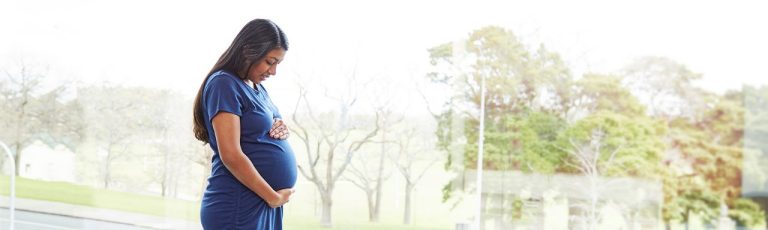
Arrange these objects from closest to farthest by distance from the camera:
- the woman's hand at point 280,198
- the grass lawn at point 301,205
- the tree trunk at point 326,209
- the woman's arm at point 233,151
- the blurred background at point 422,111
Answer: the woman's arm at point 233,151 < the woman's hand at point 280,198 < the blurred background at point 422,111 < the grass lawn at point 301,205 < the tree trunk at point 326,209

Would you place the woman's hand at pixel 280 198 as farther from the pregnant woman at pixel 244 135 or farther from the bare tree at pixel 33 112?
the bare tree at pixel 33 112

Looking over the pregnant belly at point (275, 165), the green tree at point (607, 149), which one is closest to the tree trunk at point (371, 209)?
the green tree at point (607, 149)

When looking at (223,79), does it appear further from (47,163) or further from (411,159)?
(47,163)

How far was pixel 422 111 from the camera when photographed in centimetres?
354

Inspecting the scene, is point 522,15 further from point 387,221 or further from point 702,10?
point 387,221

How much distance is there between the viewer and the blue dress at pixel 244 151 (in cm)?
190

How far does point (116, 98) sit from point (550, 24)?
1863mm

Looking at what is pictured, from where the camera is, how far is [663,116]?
3393 mm

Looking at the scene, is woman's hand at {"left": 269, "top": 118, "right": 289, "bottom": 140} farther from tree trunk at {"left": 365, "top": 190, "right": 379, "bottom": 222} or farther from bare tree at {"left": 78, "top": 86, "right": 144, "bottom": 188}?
bare tree at {"left": 78, "top": 86, "right": 144, "bottom": 188}

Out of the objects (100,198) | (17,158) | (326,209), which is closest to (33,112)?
(17,158)

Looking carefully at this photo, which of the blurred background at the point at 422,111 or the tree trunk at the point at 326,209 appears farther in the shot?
the tree trunk at the point at 326,209

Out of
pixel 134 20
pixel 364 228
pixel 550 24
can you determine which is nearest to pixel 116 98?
pixel 134 20

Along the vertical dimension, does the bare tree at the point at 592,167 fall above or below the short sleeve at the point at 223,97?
below

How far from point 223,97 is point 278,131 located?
0.21m
